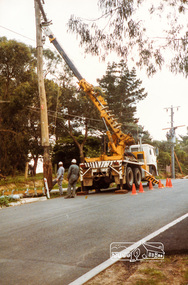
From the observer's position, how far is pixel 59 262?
4574 millimetres

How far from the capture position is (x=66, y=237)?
609cm

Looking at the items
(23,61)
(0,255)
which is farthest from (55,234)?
(23,61)

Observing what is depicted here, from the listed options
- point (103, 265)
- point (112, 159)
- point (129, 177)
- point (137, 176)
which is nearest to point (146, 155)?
point (137, 176)

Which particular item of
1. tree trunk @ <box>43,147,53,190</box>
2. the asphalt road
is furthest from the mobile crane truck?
the asphalt road

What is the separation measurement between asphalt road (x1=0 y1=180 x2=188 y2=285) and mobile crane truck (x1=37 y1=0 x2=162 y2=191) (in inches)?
228

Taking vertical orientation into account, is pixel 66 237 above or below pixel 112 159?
below

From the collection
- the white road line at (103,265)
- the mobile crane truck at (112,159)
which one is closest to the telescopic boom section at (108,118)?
the mobile crane truck at (112,159)

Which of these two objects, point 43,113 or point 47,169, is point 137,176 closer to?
point 47,169

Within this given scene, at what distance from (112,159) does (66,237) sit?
405 inches

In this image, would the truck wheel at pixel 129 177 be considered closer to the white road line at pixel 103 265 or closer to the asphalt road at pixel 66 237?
the asphalt road at pixel 66 237

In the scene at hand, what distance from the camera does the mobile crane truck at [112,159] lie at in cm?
1580

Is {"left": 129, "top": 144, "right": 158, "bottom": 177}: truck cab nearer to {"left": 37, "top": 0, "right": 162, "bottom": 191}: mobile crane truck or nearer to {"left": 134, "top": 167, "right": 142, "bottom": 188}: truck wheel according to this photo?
{"left": 37, "top": 0, "right": 162, "bottom": 191}: mobile crane truck

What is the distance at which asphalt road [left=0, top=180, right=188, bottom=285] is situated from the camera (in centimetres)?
422

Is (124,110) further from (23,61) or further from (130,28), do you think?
(130,28)
